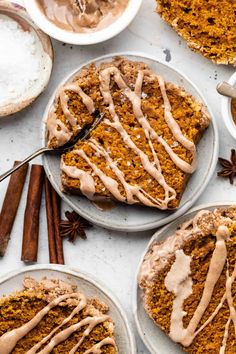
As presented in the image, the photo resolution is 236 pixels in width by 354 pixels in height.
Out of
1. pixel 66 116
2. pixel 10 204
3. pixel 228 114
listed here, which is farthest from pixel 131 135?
pixel 10 204

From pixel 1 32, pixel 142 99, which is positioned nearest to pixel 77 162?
pixel 142 99

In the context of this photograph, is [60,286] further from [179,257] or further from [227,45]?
[227,45]

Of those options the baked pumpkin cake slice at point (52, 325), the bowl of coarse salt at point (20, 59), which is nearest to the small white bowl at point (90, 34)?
the bowl of coarse salt at point (20, 59)

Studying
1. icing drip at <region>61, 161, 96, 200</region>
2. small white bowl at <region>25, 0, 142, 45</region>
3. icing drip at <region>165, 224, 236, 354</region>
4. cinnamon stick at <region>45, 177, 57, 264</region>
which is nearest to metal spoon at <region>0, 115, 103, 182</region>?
icing drip at <region>61, 161, 96, 200</region>

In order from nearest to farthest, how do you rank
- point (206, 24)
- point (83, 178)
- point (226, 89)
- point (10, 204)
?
point (226, 89) → point (83, 178) → point (206, 24) → point (10, 204)

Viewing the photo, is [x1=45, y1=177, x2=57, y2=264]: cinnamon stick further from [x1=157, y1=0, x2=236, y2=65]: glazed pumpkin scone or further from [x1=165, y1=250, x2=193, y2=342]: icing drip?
[x1=157, y1=0, x2=236, y2=65]: glazed pumpkin scone

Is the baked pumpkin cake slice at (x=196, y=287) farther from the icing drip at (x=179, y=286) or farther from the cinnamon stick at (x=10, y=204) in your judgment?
the cinnamon stick at (x=10, y=204)

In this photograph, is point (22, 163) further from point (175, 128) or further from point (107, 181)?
point (175, 128)

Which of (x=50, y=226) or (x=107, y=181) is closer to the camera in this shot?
(x=107, y=181)
